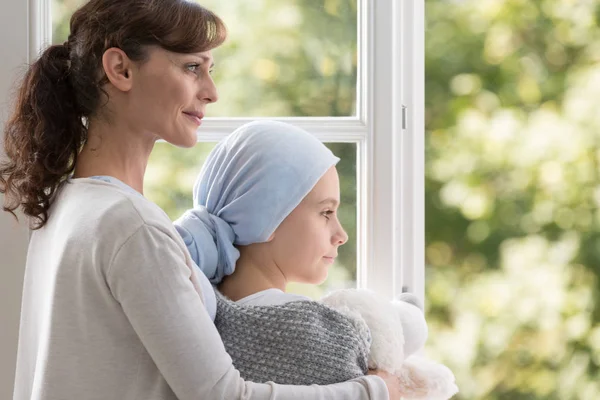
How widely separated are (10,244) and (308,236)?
2.26 feet

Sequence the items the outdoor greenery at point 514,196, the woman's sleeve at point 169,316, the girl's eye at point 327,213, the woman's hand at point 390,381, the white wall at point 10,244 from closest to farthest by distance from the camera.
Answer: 1. the woman's sleeve at point 169,316
2. the woman's hand at point 390,381
3. the girl's eye at point 327,213
4. the white wall at point 10,244
5. the outdoor greenery at point 514,196

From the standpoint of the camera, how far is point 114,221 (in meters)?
1.10

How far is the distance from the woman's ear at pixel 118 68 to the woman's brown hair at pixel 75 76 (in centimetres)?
1

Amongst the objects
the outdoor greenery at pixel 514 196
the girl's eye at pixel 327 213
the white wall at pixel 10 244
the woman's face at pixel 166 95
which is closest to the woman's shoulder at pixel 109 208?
the woman's face at pixel 166 95

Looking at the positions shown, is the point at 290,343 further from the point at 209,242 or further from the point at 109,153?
the point at 109,153

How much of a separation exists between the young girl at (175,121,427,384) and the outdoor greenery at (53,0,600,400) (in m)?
1.27

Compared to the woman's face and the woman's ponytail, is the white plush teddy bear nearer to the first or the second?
the woman's face

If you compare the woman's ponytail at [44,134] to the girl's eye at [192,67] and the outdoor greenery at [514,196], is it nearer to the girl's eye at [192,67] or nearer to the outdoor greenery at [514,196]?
the girl's eye at [192,67]

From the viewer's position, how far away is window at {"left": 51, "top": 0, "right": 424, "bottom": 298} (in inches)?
67.7

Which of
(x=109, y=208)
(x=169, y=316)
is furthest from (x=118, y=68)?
(x=169, y=316)

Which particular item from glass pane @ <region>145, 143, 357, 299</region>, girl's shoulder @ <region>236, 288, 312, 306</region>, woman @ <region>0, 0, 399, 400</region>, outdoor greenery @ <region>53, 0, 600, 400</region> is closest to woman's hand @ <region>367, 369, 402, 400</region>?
woman @ <region>0, 0, 399, 400</region>

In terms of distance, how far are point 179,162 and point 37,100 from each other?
1.73 ft

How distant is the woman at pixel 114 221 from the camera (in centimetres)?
109

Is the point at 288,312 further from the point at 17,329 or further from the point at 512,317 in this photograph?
the point at 512,317
